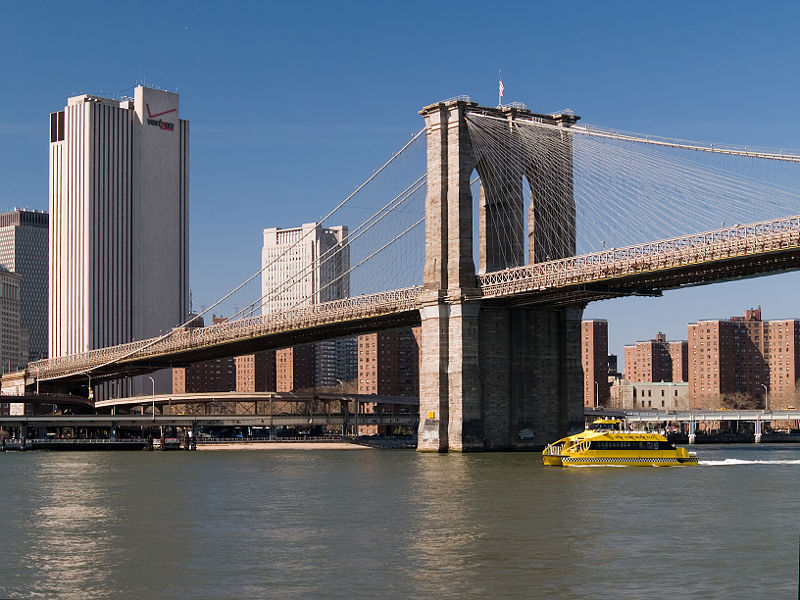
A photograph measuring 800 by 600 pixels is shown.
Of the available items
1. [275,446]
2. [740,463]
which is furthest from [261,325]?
[740,463]

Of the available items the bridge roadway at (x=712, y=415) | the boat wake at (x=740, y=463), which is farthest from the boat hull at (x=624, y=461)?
the bridge roadway at (x=712, y=415)

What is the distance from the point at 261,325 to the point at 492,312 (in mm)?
25162

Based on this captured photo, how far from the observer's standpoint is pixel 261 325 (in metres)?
111

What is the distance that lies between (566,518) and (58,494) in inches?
922

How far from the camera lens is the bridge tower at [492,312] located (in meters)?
91.1

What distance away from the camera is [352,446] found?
129m

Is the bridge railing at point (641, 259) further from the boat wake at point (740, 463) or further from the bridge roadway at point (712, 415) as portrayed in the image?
the bridge roadway at point (712, 415)

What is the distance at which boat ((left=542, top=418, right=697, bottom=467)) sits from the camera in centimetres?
7500

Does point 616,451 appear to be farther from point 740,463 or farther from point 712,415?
point 712,415

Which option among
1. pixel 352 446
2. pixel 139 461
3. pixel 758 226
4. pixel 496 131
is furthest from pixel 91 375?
pixel 758 226

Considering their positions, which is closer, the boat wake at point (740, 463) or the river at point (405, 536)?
the river at point (405, 536)

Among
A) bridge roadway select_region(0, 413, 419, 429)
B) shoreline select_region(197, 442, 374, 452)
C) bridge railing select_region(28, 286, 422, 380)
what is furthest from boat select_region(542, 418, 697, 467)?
bridge roadway select_region(0, 413, 419, 429)

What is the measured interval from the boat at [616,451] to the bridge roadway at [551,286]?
390 inches

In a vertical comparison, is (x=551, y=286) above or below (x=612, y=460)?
above
